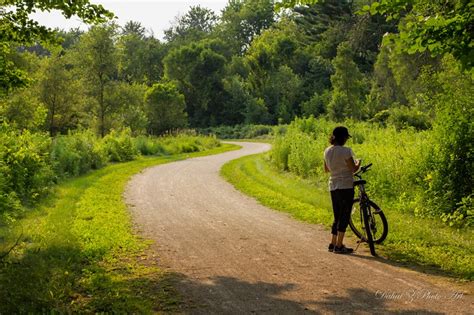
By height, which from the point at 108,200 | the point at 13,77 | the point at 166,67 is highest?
the point at 166,67

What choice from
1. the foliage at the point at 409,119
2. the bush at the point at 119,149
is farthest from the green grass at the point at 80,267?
the foliage at the point at 409,119

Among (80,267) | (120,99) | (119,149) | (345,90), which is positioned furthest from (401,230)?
(345,90)

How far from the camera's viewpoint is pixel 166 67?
80062mm

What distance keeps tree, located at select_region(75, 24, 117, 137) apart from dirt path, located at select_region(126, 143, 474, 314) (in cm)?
2424

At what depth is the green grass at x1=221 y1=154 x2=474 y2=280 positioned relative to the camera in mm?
7551

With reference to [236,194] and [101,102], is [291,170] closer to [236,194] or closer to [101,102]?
[236,194]

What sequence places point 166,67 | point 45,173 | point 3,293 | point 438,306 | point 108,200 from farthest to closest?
1. point 166,67
2. point 45,173
3. point 108,200
4. point 3,293
5. point 438,306

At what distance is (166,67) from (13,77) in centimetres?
7337

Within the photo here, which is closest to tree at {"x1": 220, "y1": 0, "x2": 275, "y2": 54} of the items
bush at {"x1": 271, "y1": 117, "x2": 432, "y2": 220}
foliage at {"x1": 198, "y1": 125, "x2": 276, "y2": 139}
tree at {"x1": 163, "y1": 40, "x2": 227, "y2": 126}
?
tree at {"x1": 163, "y1": 40, "x2": 227, "y2": 126}

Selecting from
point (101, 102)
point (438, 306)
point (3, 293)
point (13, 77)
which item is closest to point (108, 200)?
point (13, 77)

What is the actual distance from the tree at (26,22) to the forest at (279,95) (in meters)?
0.02

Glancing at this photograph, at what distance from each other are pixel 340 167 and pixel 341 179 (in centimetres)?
21

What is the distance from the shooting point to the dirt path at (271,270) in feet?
18.4

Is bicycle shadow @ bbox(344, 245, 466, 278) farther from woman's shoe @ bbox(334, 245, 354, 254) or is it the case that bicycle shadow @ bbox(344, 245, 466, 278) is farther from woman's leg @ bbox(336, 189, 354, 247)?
woman's leg @ bbox(336, 189, 354, 247)
